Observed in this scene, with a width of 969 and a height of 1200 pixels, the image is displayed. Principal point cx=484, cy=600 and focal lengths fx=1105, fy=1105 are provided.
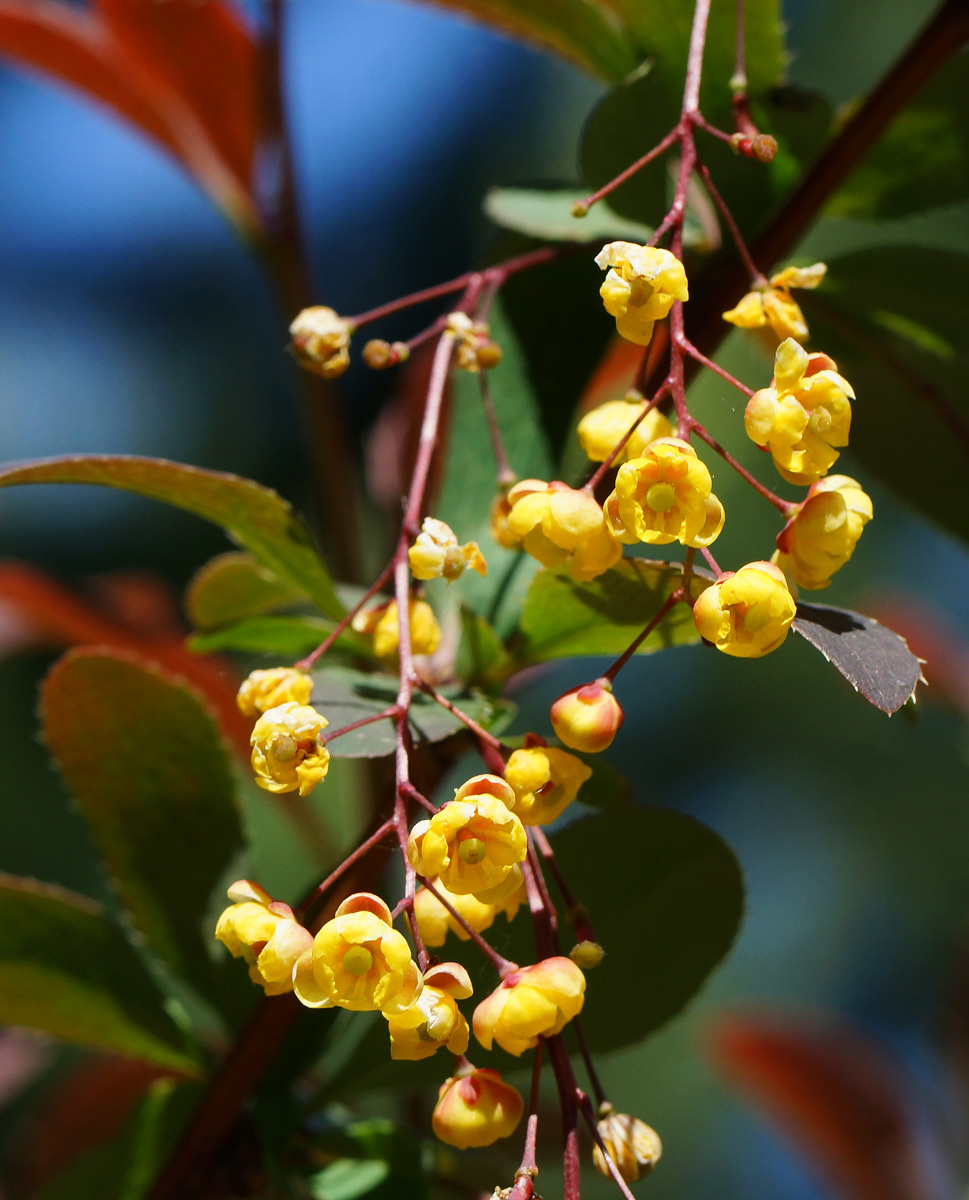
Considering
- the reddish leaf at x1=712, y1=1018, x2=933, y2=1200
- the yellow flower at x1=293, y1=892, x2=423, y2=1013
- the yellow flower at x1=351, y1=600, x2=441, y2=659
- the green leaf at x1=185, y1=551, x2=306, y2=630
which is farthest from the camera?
the reddish leaf at x1=712, y1=1018, x2=933, y2=1200

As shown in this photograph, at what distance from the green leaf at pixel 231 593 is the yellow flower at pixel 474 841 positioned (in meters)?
0.23

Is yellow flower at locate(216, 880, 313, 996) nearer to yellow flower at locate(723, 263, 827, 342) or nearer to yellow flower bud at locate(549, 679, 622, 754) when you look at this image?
yellow flower bud at locate(549, 679, 622, 754)

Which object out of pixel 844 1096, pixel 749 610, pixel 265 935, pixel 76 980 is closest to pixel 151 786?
pixel 76 980

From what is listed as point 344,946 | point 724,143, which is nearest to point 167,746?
point 344,946

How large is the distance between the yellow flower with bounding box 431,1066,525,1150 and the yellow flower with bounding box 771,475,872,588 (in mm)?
167

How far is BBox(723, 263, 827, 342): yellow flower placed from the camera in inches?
13.7

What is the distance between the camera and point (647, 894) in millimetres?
415

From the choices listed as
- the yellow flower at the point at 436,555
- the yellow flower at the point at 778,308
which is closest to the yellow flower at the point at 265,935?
the yellow flower at the point at 436,555

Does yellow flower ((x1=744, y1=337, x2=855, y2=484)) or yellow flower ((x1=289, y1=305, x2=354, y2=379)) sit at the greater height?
yellow flower ((x1=744, y1=337, x2=855, y2=484))

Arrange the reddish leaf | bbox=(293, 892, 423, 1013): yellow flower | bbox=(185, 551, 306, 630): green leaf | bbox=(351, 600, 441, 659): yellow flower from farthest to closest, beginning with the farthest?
the reddish leaf < bbox=(185, 551, 306, 630): green leaf < bbox=(351, 600, 441, 659): yellow flower < bbox=(293, 892, 423, 1013): yellow flower

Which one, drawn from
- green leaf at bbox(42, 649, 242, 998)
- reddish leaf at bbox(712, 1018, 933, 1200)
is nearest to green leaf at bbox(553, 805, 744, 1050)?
green leaf at bbox(42, 649, 242, 998)

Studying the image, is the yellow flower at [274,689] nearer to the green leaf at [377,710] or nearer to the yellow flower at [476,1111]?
the green leaf at [377,710]

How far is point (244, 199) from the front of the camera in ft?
2.78

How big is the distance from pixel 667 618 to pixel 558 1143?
19.3 inches
